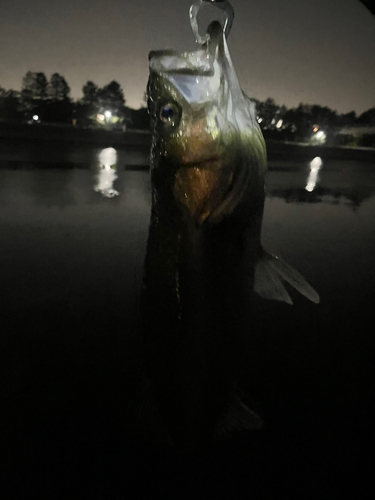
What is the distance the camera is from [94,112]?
113ft

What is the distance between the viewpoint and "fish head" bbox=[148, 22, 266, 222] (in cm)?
114

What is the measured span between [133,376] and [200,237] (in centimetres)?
209

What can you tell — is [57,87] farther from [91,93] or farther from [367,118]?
[367,118]

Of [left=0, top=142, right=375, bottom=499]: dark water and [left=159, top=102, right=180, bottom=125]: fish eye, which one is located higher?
[left=159, top=102, right=180, bottom=125]: fish eye

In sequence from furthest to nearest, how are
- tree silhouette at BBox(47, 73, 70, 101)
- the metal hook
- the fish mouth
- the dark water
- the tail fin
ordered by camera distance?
tree silhouette at BBox(47, 73, 70, 101)
the dark water
the tail fin
the fish mouth
the metal hook

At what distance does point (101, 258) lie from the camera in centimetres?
477

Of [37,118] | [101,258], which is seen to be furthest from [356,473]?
Result: [37,118]

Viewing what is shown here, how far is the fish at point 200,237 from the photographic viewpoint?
117 centimetres

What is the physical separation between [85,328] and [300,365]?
2139 mm

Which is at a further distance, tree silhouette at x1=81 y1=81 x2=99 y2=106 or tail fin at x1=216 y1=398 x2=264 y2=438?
tree silhouette at x1=81 y1=81 x2=99 y2=106

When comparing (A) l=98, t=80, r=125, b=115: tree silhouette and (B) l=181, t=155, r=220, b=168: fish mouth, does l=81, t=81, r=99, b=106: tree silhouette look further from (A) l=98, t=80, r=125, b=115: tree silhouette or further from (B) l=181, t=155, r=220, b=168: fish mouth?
(B) l=181, t=155, r=220, b=168: fish mouth

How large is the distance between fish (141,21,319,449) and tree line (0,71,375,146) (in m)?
30.6

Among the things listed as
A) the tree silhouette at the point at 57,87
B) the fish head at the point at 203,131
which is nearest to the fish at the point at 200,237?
the fish head at the point at 203,131

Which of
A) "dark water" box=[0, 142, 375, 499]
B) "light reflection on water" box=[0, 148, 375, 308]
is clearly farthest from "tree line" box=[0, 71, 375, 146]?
"dark water" box=[0, 142, 375, 499]
